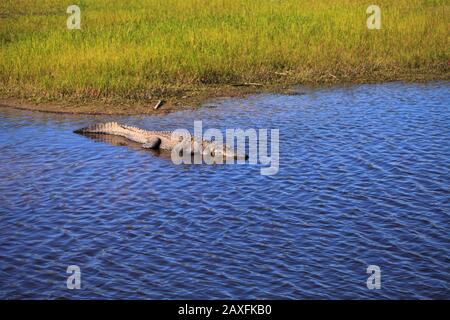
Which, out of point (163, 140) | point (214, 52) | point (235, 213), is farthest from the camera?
point (214, 52)

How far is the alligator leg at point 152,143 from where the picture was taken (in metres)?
12.2

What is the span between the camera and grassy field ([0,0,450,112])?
1588 centimetres

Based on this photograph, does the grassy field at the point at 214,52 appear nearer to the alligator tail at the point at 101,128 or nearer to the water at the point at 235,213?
the water at the point at 235,213

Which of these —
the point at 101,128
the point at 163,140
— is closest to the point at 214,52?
the point at 101,128

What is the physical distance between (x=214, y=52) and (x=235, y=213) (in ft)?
28.1

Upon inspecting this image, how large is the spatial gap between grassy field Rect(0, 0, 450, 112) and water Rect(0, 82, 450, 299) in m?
2.10

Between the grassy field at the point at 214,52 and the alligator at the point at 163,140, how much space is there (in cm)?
250

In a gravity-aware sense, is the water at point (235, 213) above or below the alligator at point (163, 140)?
below

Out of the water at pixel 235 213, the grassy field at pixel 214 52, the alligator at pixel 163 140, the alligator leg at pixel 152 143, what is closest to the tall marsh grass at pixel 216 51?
the grassy field at pixel 214 52

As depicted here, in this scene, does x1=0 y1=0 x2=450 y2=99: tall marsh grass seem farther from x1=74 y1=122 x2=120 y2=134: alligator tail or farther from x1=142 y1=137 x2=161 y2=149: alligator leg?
x1=142 y1=137 x2=161 y2=149: alligator leg

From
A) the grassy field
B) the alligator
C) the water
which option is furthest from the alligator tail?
the grassy field

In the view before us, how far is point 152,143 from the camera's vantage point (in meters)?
12.2

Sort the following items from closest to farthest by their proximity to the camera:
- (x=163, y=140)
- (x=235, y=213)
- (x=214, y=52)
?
(x=235, y=213) < (x=163, y=140) < (x=214, y=52)

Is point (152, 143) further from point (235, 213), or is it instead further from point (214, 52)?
point (214, 52)
